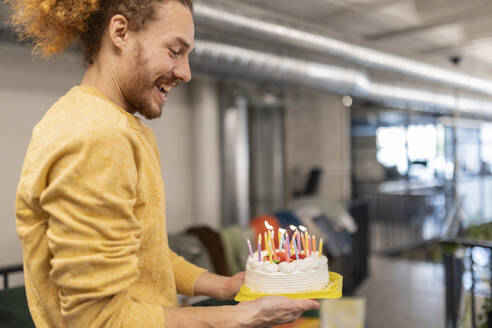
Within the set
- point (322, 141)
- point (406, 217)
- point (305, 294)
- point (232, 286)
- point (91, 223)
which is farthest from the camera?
point (406, 217)

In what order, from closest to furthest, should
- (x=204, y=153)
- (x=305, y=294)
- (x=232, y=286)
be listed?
(x=305, y=294), (x=232, y=286), (x=204, y=153)

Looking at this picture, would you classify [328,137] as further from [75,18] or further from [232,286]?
[75,18]

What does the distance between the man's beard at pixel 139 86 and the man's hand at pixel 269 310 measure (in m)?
0.49

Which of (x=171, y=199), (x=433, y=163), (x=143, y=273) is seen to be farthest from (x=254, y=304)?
(x=433, y=163)

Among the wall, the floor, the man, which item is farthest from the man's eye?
the wall

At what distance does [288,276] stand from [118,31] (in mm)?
734

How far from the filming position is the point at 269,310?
98cm

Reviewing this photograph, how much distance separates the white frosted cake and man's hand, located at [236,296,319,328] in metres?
0.16

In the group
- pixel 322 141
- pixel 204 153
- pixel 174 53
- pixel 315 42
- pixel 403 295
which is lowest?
pixel 403 295

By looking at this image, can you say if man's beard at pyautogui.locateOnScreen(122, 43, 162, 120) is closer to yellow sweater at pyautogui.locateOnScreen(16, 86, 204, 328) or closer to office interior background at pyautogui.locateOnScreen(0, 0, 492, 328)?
yellow sweater at pyautogui.locateOnScreen(16, 86, 204, 328)

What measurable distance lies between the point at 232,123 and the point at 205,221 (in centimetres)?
115

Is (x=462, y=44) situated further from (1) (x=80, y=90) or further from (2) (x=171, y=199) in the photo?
(1) (x=80, y=90)

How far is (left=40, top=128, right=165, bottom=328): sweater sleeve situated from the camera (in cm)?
83

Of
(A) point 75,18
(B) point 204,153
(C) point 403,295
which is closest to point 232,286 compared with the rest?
(A) point 75,18
